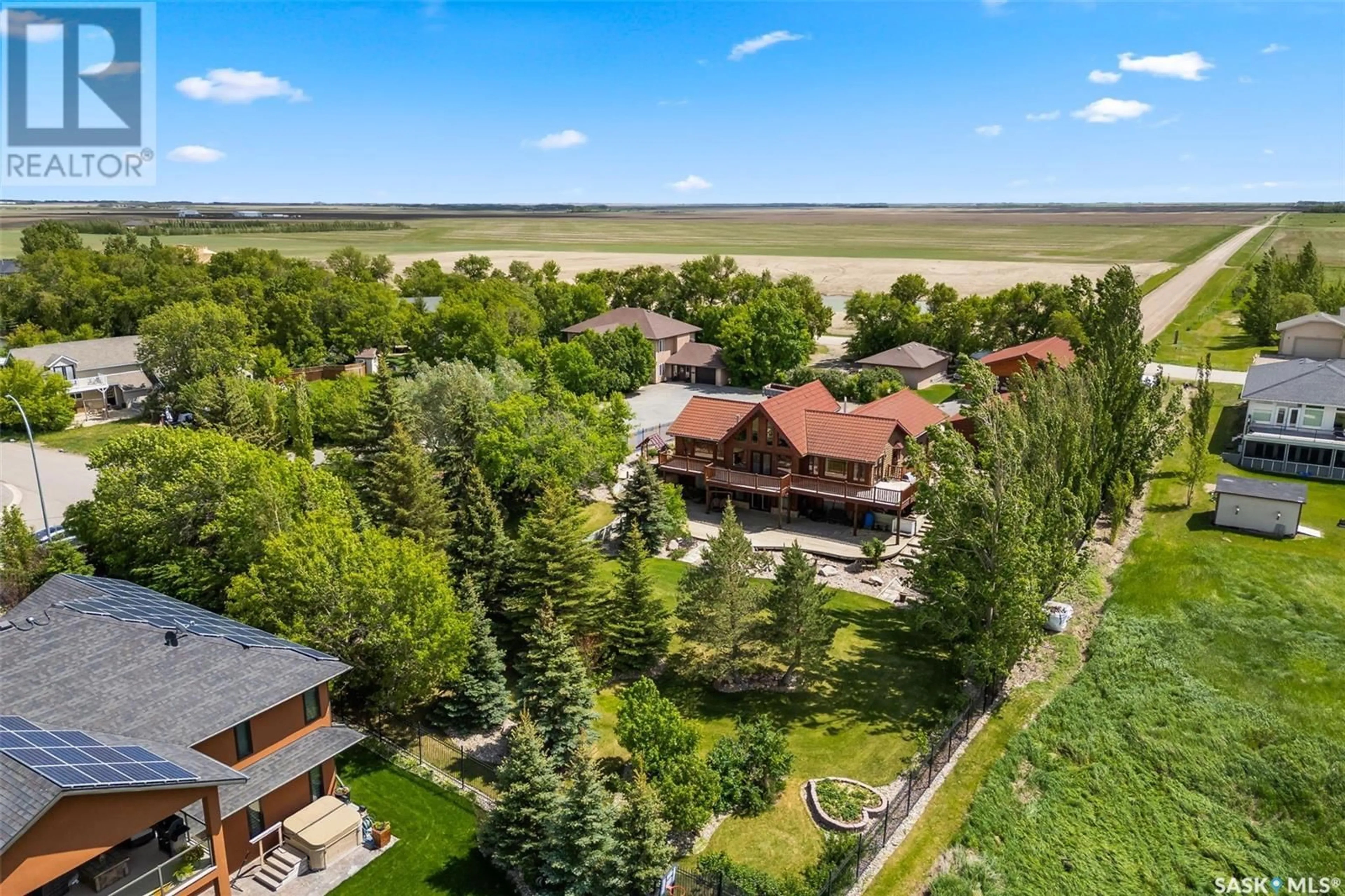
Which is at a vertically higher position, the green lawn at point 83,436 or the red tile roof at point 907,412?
the red tile roof at point 907,412

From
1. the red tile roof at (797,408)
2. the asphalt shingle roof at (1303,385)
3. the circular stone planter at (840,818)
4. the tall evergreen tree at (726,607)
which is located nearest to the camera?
the circular stone planter at (840,818)

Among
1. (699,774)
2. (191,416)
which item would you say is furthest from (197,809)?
(191,416)

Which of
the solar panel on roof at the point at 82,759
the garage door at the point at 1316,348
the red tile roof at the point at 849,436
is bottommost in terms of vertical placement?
the solar panel on roof at the point at 82,759

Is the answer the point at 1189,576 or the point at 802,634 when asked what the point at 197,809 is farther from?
the point at 1189,576

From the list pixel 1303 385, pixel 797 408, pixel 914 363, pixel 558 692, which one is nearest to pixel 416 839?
pixel 558 692

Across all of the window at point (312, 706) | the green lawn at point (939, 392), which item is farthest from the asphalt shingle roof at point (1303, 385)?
the window at point (312, 706)

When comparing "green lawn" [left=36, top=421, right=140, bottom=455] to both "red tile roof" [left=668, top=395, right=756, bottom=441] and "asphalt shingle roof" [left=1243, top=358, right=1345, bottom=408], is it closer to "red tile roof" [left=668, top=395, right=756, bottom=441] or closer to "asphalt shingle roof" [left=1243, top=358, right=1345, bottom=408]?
"red tile roof" [left=668, top=395, right=756, bottom=441]

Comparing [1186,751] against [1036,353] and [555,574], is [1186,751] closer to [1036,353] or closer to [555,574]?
[555,574]

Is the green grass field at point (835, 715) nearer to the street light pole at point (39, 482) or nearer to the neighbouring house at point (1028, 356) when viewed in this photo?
the street light pole at point (39, 482)
